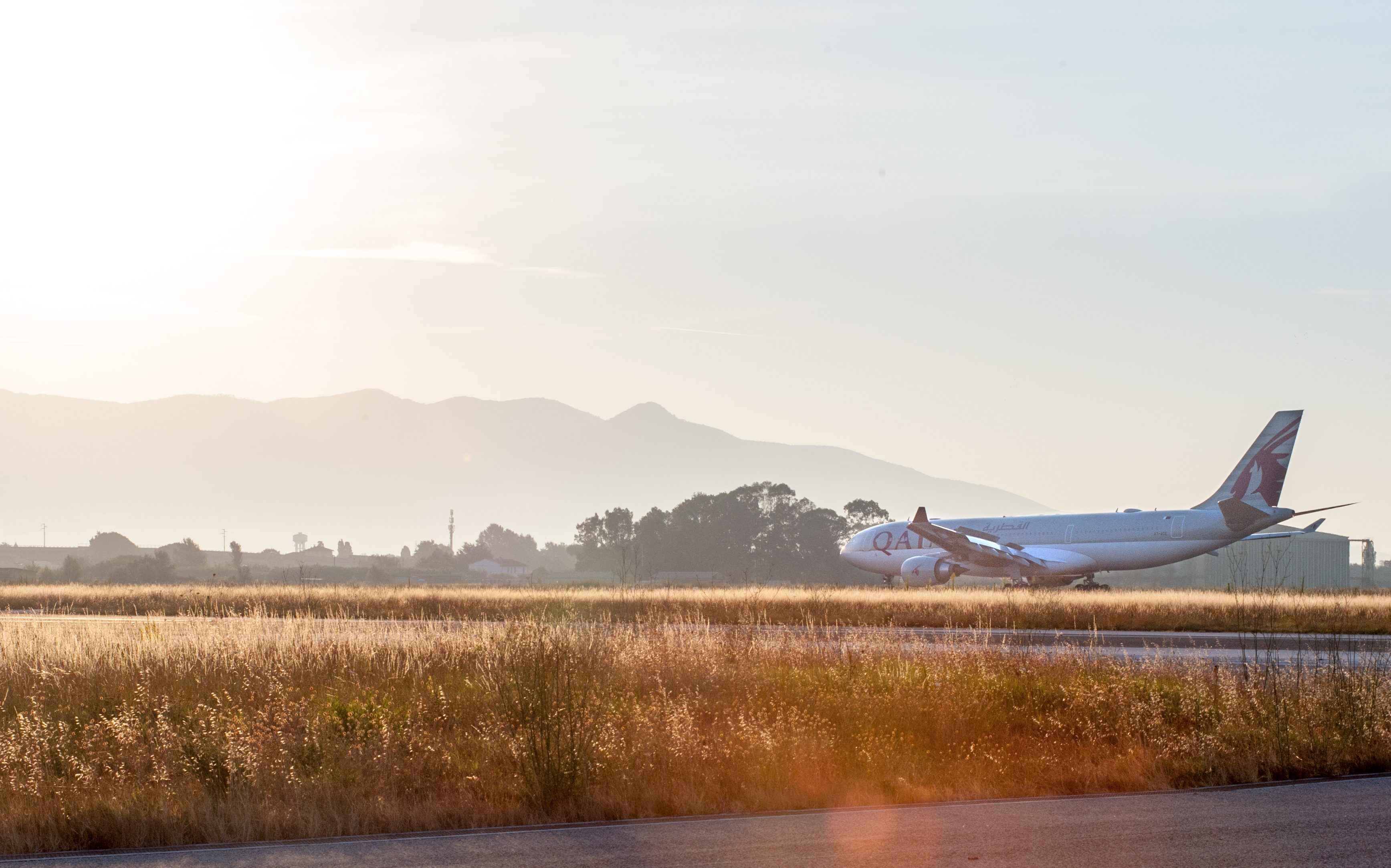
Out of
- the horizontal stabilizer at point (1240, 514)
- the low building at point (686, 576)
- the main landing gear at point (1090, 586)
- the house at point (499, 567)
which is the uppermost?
the horizontal stabilizer at point (1240, 514)

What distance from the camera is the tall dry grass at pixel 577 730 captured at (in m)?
10.4

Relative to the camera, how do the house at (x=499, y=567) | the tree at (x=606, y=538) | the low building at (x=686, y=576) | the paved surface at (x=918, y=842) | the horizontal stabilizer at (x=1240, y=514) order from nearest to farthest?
1. the paved surface at (x=918, y=842)
2. the horizontal stabilizer at (x=1240, y=514)
3. the low building at (x=686, y=576)
4. the tree at (x=606, y=538)
5. the house at (x=499, y=567)

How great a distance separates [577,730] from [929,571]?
46.6m

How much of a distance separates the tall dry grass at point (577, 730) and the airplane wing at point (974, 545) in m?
36.8

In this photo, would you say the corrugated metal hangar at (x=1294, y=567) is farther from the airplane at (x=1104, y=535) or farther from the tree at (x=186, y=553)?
the tree at (x=186, y=553)

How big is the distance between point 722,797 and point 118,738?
662 cm

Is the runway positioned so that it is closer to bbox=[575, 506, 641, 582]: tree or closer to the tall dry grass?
the tall dry grass

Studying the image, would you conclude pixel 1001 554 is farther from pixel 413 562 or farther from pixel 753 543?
pixel 413 562

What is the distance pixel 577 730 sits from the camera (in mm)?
11438

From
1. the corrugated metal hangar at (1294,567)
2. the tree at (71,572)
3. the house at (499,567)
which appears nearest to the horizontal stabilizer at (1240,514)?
the corrugated metal hangar at (1294,567)

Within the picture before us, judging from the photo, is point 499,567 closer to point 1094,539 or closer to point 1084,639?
point 1094,539

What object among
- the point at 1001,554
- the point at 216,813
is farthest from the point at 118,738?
the point at 1001,554

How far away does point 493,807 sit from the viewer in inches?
404

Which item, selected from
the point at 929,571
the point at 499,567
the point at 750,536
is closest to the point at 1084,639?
the point at 929,571
